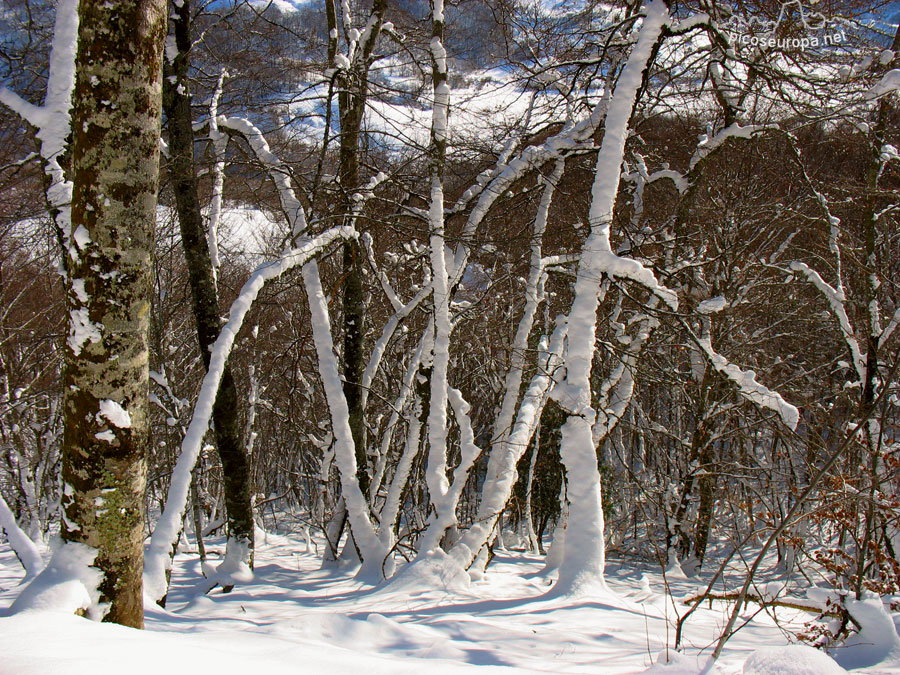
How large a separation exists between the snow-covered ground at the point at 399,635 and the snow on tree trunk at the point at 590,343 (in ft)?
1.13

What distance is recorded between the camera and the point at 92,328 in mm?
2146

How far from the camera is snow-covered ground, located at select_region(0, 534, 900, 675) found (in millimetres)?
1643

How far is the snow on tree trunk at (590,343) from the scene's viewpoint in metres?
3.85

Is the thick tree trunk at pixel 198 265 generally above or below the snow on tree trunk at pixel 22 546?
above

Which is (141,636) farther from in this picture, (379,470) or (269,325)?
(269,325)

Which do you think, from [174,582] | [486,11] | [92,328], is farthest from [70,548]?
[486,11]

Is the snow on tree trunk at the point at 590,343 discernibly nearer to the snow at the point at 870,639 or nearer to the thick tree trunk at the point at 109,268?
the snow at the point at 870,639

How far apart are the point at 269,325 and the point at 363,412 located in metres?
8.10

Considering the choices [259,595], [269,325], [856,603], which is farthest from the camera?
[269,325]

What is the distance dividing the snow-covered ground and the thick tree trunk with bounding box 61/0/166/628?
399mm

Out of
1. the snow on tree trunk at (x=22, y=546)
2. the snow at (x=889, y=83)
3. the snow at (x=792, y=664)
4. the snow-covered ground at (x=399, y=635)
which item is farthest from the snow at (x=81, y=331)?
the snow at (x=889, y=83)

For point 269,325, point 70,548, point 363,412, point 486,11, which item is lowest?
point 70,548

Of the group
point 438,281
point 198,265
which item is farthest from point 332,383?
point 198,265

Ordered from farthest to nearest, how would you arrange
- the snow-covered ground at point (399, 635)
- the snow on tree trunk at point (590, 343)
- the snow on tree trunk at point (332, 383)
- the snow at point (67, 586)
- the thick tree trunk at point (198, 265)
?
the snow on tree trunk at point (332, 383) → the thick tree trunk at point (198, 265) → the snow on tree trunk at point (590, 343) → the snow at point (67, 586) → the snow-covered ground at point (399, 635)
